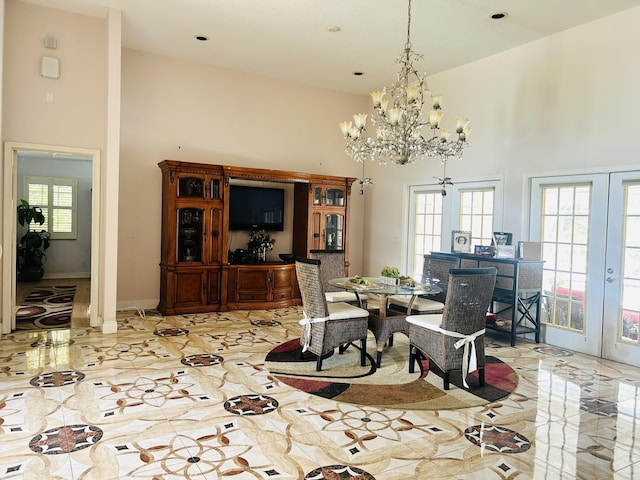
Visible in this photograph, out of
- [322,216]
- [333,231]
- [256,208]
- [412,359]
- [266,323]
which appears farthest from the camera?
[333,231]

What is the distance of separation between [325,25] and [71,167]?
7.54 metres

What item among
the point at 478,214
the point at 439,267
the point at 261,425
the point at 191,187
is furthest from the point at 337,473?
the point at 191,187

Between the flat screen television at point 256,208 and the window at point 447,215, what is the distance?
223cm

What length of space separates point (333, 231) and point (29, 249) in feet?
21.2

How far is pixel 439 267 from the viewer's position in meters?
5.57

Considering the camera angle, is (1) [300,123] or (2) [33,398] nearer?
(2) [33,398]

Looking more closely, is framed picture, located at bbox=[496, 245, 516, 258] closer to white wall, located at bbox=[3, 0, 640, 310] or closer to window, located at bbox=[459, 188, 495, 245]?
white wall, located at bbox=[3, 0, 640, 310]

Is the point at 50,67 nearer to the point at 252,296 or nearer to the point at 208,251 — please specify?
the point at 208,251

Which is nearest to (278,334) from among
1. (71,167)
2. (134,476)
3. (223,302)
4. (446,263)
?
(223,302)

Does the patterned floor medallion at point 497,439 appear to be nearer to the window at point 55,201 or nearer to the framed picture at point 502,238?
the framed picture at point 502,238

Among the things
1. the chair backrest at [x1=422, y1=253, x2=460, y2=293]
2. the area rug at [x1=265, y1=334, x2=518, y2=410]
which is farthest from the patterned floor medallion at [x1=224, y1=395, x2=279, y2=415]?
the chair backrest at [x1=422, y1=253, x2=460, y2=293]

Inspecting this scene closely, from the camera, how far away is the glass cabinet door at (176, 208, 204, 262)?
6398 mm

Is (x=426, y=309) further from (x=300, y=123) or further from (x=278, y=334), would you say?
(x=300, y=123)

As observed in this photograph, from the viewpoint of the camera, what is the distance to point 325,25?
17.7ft
